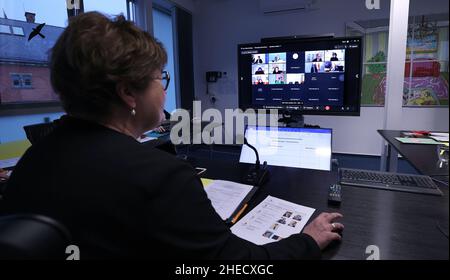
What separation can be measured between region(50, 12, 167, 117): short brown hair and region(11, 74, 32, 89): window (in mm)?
2418

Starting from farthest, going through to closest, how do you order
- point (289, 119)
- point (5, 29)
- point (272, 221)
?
point (5, 29)
point (289, 119)
point (272, 221)

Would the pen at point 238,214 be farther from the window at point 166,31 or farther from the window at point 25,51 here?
the window at point 166,31

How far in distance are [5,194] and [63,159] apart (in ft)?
0.60

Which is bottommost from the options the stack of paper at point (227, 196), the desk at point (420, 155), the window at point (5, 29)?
the stack of paper at point (227, 196)

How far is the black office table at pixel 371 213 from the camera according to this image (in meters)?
0.71

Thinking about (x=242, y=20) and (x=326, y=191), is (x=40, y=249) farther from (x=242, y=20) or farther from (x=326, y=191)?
(x=242, y=20)

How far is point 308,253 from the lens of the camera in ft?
2.24

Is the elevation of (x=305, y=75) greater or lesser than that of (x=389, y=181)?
greater

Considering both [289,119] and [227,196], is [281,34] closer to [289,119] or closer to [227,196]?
[289,119]

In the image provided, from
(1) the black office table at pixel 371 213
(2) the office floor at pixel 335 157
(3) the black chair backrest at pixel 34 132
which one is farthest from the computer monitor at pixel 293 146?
(2) the office floor at pixel 335 157

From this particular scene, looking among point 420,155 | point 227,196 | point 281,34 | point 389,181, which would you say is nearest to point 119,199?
point 227,196

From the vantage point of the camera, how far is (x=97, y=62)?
0.62 meters

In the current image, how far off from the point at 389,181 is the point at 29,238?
1.30m
